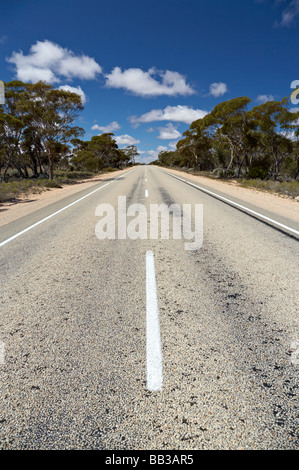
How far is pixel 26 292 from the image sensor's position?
3406 mm

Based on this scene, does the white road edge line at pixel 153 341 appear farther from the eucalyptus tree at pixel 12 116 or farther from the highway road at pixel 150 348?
the eucalyptus tree at pixel 12 116

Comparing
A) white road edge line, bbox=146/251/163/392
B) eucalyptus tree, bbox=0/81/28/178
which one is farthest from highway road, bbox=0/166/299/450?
eucalyptus tree, bbox=0/81/28/178

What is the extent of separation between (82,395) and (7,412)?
0.53m

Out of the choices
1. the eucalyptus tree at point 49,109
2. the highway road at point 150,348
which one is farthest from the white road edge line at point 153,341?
the eucalyptus tree at point 49,109

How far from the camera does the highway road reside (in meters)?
1.61

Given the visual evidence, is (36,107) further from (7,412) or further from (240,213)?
(7,412)

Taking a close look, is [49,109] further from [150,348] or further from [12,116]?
[150,348]

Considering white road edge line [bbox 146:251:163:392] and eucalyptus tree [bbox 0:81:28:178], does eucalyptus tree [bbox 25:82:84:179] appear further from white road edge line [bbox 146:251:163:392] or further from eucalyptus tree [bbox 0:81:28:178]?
white road edge line [bbox 146:251:163:392]

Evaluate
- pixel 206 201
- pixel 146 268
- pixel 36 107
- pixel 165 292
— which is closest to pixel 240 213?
pixel 206 201

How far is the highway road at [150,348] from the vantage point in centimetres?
161

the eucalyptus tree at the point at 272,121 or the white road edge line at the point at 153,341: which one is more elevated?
the eucalyptus tree at the point at 272,121

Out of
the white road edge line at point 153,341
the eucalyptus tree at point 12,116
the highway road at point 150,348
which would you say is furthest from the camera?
the eucalyptus tree at point 12,116

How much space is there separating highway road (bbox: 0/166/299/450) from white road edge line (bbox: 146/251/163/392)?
11 millimetres

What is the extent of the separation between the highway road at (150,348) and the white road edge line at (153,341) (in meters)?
0.01
